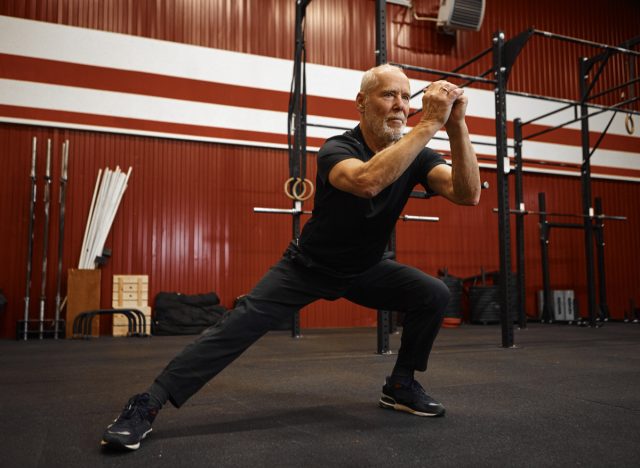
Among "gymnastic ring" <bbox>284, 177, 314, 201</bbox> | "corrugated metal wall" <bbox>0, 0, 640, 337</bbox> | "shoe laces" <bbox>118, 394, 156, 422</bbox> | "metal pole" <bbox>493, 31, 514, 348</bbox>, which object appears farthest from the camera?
"corrugated metal wall" <bbox>0, 0, 640, 337</bbox>

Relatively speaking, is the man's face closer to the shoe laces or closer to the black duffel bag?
the shoe laces

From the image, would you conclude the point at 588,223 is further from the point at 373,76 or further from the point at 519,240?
the point at 373,76

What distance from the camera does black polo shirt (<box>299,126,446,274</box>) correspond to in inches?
67.9

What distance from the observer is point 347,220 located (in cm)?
173

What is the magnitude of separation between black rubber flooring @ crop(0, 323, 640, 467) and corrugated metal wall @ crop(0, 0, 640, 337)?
2393 millimetres

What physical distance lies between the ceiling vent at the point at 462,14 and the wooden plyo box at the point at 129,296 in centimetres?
519

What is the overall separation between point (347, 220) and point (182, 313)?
14.2ft

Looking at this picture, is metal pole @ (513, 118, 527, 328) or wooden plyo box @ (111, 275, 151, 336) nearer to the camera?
wooden plyo box @ (111, 275, 151, 336)

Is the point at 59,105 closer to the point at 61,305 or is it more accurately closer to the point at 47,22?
the point at 47,22

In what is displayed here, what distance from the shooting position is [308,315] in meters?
6.44

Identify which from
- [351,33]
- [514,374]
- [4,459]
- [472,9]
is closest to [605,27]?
[472,9]

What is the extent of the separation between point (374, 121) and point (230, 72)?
499 cm

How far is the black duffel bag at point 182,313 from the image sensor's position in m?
5.60

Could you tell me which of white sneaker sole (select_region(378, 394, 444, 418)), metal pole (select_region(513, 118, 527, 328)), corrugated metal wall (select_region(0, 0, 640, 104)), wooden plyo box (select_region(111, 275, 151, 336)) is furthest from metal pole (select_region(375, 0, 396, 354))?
corrugated metal wall (select_region(0, 0, 640, 104))
